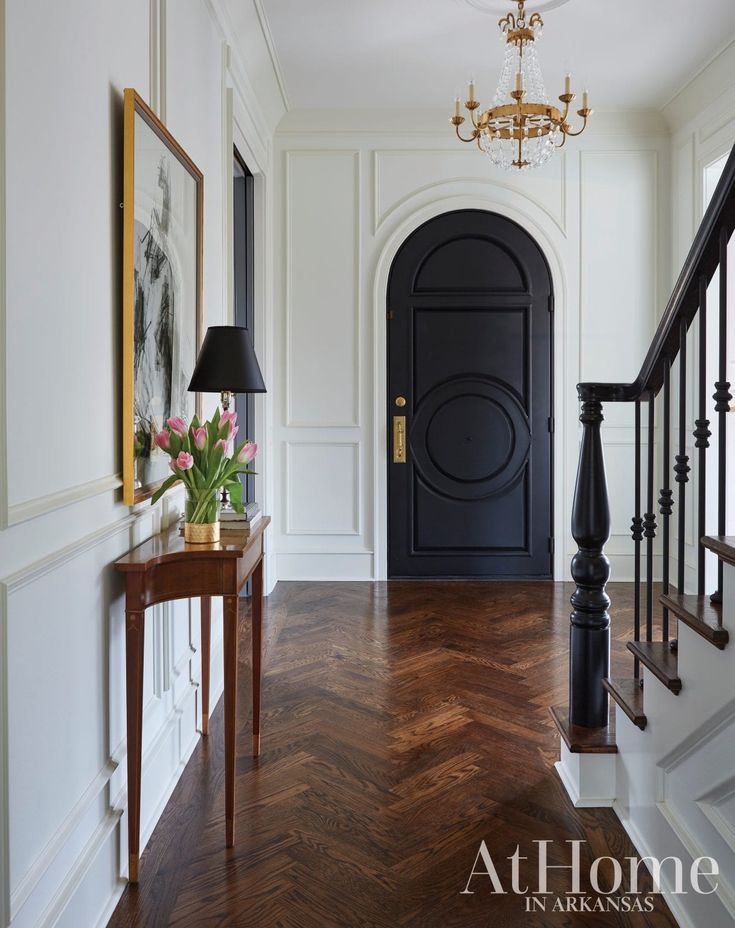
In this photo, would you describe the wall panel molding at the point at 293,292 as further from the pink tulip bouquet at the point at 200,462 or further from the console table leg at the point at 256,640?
the pink tulip bouquet at the point at 200,462

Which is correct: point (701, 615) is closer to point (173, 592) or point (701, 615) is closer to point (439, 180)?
point (173, 592)

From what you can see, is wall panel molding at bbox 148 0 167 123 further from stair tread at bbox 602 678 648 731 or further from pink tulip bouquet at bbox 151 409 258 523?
stair tread at bbox 602 678 648 731

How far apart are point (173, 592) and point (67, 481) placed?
0.50 metres

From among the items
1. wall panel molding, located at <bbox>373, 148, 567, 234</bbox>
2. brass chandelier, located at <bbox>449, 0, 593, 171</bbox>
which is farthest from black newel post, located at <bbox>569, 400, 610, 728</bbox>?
wall panel molding, located at <bbox>373, 148, 567, 234</bbox>

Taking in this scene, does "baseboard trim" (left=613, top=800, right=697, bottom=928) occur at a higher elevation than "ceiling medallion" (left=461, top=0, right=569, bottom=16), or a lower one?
lower

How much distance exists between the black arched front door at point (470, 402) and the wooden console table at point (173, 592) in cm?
293

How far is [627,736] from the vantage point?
216cm

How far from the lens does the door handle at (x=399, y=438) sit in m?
5.16

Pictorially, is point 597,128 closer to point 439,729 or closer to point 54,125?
point 439,729

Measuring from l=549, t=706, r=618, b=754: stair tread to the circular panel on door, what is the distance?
9.27 ft

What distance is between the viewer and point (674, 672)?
1882mm

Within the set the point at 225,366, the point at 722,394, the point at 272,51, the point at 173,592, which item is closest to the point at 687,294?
the point at 722,394

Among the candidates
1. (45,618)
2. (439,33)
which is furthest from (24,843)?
(439,33)

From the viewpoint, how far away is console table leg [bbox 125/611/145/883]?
1.91 metres
